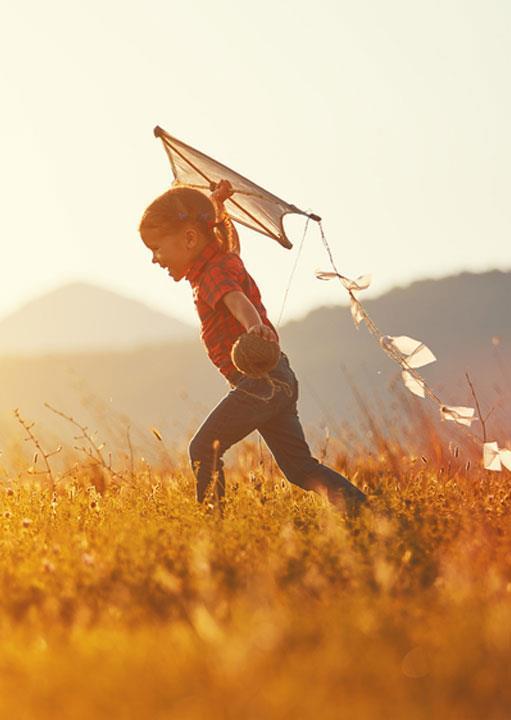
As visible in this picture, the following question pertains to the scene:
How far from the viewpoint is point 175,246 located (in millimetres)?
5121

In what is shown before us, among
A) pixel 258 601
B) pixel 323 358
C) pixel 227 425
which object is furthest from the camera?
pixel 323 358

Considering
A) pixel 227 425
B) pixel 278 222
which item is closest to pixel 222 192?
pixel 278 222

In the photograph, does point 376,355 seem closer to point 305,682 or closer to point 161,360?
point 161,360

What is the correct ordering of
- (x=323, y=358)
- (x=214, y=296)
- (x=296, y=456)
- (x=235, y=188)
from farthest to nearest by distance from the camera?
1. (x=323, y=358)
2. (x=235, y=188)
3. (x=296, y=456)
4. (x=214, y=296)

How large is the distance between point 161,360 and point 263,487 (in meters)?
29.5

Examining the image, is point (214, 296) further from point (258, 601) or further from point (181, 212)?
point (258, 601)

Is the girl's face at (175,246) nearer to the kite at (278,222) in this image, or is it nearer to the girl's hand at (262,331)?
the kite at (278,222)

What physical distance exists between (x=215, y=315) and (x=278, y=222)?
73 cm

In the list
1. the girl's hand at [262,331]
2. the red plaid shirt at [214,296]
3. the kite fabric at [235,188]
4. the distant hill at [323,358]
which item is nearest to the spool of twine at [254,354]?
the girl's hand at [262,331]

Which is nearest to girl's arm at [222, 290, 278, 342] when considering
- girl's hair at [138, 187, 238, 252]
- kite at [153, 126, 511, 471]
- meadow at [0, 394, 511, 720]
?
girl's hair at [138, 187, 238, 252]

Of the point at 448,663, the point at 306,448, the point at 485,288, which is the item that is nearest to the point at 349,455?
the point at 306,448

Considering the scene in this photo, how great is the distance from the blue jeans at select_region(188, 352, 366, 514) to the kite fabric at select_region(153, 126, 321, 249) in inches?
31.4

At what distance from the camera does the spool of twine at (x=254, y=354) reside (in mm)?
4559

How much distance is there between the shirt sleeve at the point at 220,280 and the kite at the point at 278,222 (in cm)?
47
